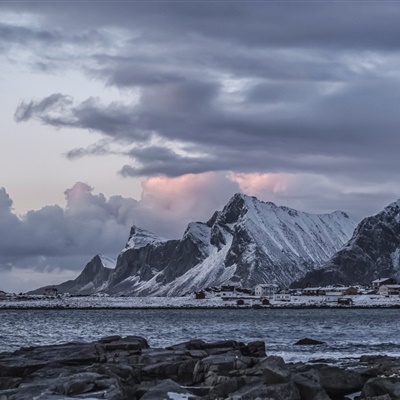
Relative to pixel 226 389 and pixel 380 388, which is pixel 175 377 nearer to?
pixel 226 389

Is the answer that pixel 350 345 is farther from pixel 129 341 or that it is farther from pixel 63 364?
pixel 63 364

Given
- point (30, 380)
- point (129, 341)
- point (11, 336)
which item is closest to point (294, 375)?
point (30, 380)

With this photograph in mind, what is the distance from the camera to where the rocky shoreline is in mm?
34406

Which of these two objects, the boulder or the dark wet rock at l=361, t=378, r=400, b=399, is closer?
the boulder

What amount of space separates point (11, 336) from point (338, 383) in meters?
76.4

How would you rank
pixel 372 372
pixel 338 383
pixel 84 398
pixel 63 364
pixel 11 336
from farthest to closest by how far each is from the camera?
pixel 11 336 < pixel 63 364 < pixel 372 372 < pixel 338 383 < pixel 84 398

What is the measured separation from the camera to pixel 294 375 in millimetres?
35438

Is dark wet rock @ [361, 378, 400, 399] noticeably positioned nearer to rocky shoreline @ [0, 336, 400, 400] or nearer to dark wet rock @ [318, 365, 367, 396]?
rocky shoreline @ [0, 336, 400, 400]

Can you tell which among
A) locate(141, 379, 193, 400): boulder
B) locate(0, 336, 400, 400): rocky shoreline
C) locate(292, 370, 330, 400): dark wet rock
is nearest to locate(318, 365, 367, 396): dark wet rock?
locate(0, 336, 400, 400): rocky shoreline

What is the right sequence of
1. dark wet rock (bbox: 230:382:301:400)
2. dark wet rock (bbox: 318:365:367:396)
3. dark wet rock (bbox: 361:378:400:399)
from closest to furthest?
dark wet rock (bbox: 230:382:301:400) < dark wet rock (bbox: 361:378:400:399) < dark wet rock (bbox: 318:365:367:396)

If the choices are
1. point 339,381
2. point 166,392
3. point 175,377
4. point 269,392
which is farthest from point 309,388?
point 175,377

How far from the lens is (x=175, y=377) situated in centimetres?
4431

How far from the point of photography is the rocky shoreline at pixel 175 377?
113ft

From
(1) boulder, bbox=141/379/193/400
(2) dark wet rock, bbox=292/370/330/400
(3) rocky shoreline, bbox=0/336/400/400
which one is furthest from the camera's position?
(2) dark wet rock, bbox=292/370/330/400
